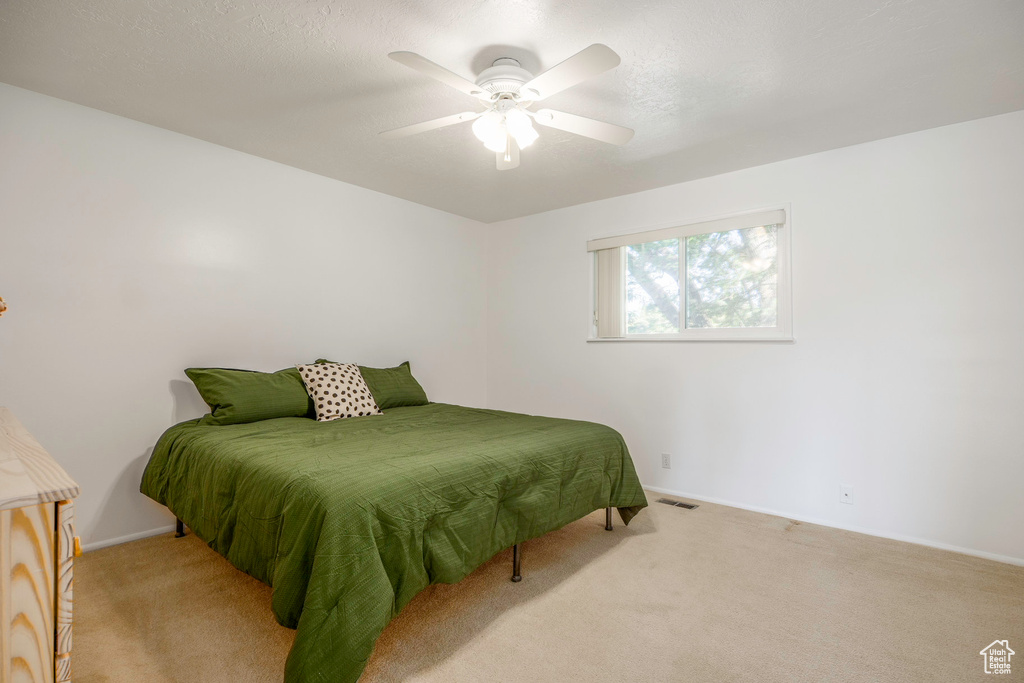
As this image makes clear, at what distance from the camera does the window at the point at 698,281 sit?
328cm

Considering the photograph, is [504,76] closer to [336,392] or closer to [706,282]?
[336,392]

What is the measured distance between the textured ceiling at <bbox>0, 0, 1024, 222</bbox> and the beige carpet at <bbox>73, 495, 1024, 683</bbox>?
229cm

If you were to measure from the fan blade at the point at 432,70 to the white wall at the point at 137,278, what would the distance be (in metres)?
1.90

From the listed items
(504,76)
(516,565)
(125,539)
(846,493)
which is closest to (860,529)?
(846,493)

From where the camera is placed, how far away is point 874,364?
287 cm

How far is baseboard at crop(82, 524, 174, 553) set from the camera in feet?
8.39

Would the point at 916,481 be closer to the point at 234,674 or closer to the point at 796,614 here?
the point at 796,614

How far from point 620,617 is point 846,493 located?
74.0 inches

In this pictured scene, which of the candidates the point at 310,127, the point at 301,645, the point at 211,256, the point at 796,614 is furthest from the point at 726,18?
the point at 211,256

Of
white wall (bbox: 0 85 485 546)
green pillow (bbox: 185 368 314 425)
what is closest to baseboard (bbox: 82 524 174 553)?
white wall (bbox: 0 85 485 546)

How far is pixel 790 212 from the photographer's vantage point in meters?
3.16

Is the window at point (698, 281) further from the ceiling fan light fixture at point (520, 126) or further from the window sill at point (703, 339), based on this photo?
the ceiling fan light fixture at point (520, 126)

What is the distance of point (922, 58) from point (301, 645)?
3.14m

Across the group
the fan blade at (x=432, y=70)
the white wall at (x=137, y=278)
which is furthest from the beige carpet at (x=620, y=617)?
the fan blade at (x=432, y=70)
